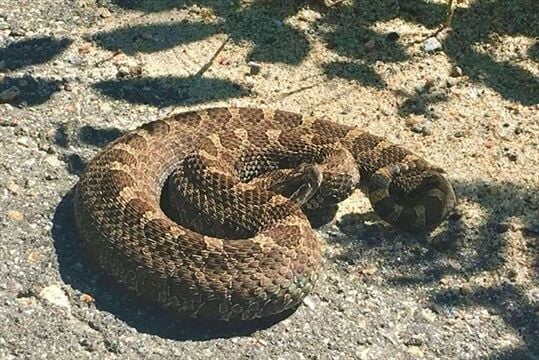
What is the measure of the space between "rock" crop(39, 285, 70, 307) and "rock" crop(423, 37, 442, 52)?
4.56 metres

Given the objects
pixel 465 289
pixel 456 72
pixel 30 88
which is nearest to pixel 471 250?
pixel 465 289

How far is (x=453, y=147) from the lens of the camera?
8.56m

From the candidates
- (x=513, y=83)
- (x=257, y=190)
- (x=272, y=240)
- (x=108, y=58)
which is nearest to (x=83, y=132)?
(x=108, y=58)

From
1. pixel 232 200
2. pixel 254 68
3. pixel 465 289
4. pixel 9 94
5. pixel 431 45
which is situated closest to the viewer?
pixel 465 289

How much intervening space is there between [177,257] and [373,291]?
1505mm

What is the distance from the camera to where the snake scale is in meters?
6.63

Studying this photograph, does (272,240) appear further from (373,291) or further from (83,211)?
(83,211)

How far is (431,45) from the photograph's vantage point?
952cm

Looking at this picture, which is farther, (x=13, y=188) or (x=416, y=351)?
(x=13, y=188)

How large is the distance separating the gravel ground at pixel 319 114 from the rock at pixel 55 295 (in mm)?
13

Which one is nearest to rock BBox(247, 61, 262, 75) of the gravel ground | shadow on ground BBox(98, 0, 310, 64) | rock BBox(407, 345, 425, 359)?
the gravel ground

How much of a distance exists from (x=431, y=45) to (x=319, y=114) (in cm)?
149

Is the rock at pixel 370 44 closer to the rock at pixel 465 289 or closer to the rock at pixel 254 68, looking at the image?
the rock at pixel 254 68

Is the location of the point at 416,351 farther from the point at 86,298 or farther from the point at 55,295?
the point at 55,295
